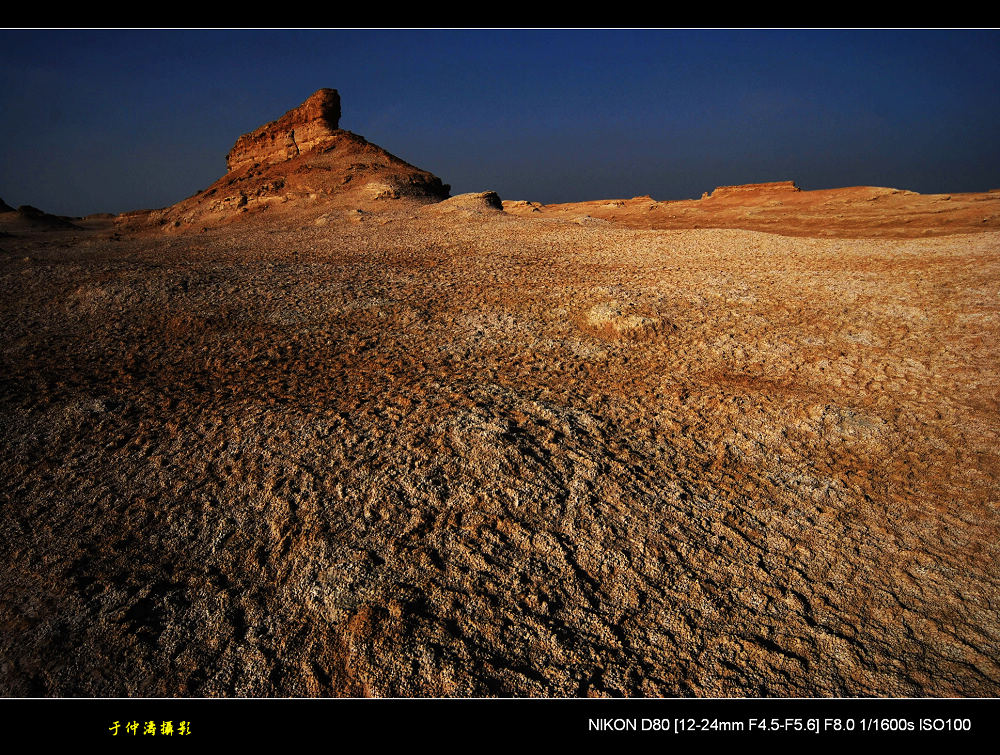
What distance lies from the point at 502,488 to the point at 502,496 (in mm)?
68

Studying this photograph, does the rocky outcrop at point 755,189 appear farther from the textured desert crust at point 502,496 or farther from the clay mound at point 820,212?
the textured desert crust at point 502,496

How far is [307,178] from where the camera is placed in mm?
21953

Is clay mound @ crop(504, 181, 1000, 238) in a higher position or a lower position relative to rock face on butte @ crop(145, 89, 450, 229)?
lower

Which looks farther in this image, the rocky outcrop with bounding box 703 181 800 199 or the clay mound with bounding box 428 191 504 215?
the rocky outcrop with bounding box 703 181 800 199

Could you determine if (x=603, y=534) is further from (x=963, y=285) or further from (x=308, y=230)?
(x=308, y=230)

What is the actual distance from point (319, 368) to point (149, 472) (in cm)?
175

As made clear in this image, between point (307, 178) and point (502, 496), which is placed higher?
point (307, 178)

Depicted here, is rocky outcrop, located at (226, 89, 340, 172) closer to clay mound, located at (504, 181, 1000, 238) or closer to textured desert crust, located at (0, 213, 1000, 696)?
clay mound, located at (504, 181, 1000, 238)

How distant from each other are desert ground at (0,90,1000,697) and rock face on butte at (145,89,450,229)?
13.0 metres

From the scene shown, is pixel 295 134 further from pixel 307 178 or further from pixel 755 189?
pixel 755 189

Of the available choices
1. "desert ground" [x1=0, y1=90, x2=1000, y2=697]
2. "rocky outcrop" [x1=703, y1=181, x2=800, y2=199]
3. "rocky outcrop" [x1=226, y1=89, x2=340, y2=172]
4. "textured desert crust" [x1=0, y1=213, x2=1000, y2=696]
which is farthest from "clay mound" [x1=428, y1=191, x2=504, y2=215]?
"rocky outcrop" [x1=703, y1=181, x2=800, y2=199]

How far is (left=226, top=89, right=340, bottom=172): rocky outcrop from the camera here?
27.1 m

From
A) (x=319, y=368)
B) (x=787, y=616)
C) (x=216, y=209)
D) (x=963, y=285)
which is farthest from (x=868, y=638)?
(x=216, y=209)

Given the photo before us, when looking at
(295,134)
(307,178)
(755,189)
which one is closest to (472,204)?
(307,178)
